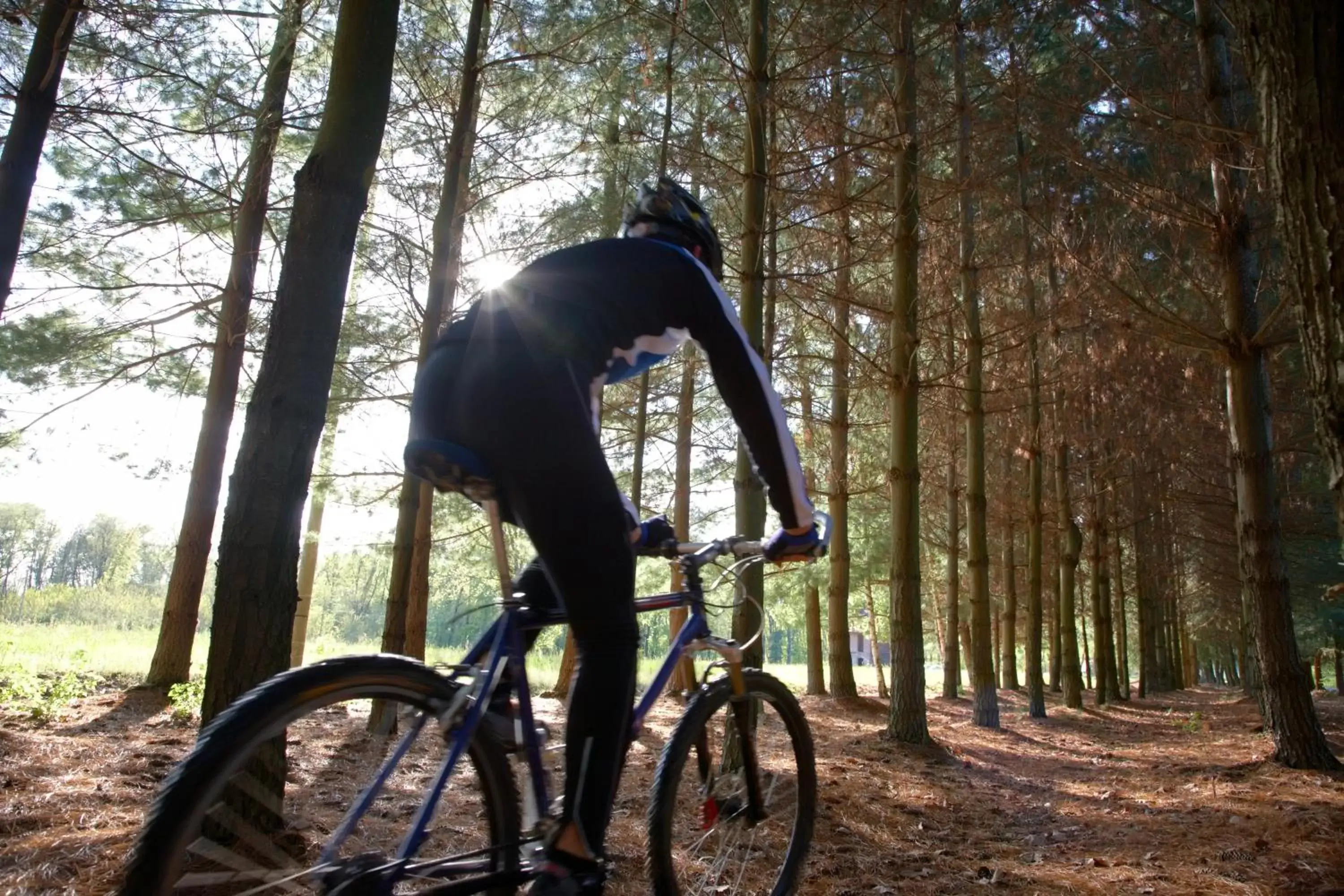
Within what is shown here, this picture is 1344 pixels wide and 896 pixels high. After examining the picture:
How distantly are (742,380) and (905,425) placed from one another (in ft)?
20.3

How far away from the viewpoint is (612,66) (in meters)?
9.20

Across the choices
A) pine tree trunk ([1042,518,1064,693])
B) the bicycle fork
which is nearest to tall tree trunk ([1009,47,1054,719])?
pine tree trunk ([1042,518,1064,693])

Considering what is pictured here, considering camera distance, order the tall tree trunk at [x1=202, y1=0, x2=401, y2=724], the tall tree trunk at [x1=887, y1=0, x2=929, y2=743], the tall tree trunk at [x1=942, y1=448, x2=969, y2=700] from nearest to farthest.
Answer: the tall tree trunk at [x1=202, y1=0, x2=401, y2=724]
the tall tree trunk at [x1=887, y1=0, x2=929, y2=743]
the tall tree trunk at [x1=942, y1=448, x2=969, y2=700]

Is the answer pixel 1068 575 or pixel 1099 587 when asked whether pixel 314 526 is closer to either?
pixel 1068 575

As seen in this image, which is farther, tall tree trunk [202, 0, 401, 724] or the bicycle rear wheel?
tall tree trunk [202, 0, 401, 724]

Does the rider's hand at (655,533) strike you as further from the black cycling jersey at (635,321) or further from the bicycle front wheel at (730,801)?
the bicycle front wheel at (730,801)

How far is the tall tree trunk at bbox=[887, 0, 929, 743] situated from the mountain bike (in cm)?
518

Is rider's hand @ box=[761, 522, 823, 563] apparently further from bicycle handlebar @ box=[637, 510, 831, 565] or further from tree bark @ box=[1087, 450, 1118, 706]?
tree bark @ box=[1087, 450, 1118, 706]

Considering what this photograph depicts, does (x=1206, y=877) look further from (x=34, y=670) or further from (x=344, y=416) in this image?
(x=34, y=670)

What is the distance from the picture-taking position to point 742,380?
209 centimetres

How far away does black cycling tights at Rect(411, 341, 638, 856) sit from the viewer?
1.83 metres

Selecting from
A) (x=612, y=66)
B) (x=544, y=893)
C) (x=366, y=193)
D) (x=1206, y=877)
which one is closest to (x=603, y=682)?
(x=544, y=893)

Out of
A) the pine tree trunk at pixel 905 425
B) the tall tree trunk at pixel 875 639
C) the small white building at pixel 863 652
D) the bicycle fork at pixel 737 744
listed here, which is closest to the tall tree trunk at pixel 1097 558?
the tall tree trunk at pixel 875 639

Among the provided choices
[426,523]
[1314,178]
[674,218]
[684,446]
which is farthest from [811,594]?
[674,218]
